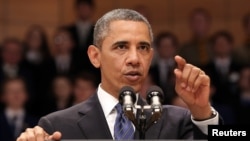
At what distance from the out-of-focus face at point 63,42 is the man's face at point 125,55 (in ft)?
11.4

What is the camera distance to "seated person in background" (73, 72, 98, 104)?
18.4 ft

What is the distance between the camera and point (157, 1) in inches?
317

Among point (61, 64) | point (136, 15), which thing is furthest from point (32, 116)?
point (136, 15)

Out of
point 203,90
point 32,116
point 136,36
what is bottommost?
point 32,116

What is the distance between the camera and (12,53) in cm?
625

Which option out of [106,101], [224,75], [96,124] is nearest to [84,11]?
[224,75]

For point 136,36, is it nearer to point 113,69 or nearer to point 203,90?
point 113,69

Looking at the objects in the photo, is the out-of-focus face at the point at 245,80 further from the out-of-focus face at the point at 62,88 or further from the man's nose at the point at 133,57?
the man's nose at the point at 133,57

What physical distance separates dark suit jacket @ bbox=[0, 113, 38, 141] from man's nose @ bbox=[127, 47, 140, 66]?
8.76 ft

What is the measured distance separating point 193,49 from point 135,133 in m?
4.01

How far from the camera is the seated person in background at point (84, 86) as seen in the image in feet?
18.4

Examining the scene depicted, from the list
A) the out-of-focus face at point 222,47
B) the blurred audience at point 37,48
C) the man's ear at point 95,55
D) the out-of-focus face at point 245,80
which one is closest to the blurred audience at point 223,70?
the out-of-focus face at point 222,47

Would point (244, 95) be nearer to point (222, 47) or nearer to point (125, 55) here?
point (222, 47)

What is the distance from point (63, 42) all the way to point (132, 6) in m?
1.51
